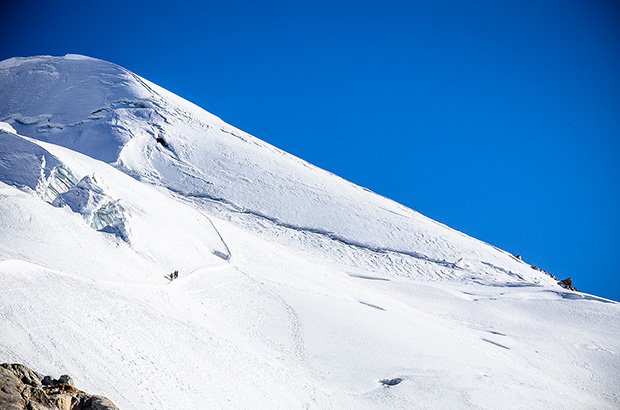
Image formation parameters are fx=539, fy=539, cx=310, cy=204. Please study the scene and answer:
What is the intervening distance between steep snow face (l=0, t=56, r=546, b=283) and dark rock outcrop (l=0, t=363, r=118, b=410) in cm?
2337

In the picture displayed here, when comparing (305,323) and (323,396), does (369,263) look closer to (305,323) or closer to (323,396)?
(305,323)

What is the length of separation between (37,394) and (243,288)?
13305mm

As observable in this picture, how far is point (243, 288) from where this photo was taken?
72.2 feet

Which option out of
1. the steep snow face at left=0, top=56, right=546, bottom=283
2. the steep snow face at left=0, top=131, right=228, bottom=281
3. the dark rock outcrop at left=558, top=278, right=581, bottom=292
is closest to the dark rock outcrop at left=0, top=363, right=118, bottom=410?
the steep snow face at left=0, top=131, right=228, bottom=281

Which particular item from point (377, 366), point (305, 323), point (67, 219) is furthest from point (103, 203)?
point (377, 366)

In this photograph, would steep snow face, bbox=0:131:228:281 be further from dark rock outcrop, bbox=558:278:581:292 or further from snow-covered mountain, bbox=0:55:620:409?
dark rock outcrop, bbox=558:278:581:292

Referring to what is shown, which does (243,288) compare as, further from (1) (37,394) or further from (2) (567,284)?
(2) (567,284)

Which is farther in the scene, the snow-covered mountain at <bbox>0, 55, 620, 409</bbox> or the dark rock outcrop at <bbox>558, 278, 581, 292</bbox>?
the dark rock outcrop at <bbox>558, 278, 581, 292</bbox>

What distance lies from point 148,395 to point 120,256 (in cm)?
778

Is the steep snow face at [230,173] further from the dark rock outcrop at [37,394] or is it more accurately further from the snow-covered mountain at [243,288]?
the dark rock outcrop at [37,394]

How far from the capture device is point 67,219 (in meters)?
18.6

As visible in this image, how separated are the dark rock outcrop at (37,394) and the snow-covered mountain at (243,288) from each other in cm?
150

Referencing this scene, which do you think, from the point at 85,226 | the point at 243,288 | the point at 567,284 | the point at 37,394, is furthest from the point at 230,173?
the point at 37,394

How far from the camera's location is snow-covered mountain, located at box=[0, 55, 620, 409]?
13711mm
